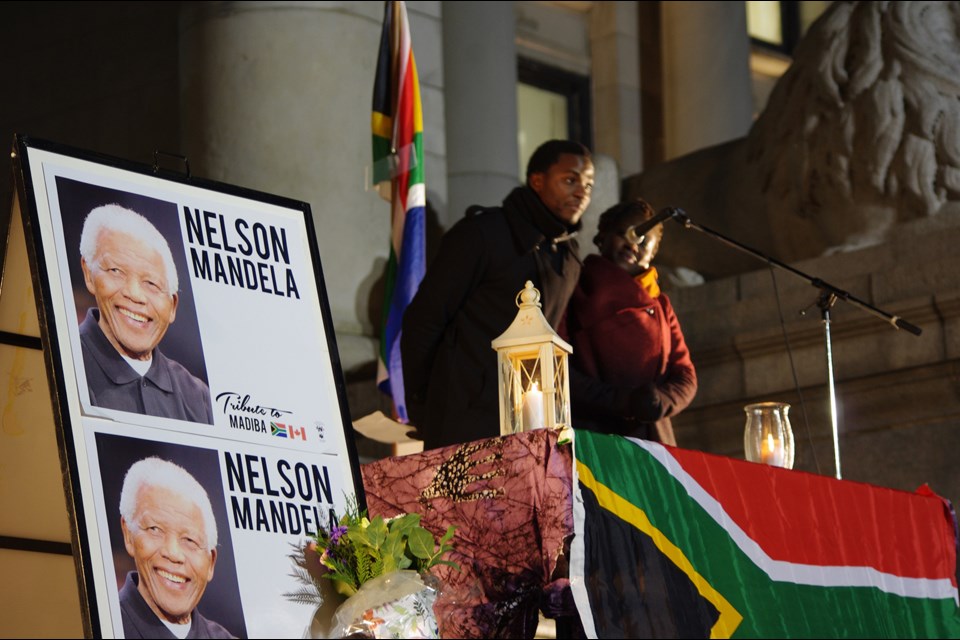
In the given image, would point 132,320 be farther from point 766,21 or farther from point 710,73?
point 766,21

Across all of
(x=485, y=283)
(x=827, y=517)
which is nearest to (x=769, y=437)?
(x=827, y=517)

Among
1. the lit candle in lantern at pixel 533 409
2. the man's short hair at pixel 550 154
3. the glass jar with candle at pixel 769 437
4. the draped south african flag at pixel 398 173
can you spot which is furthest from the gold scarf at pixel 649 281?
the draped south african flag at pixel 398 173

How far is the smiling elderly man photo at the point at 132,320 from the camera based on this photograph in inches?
179

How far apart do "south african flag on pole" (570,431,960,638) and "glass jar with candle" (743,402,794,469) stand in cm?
34

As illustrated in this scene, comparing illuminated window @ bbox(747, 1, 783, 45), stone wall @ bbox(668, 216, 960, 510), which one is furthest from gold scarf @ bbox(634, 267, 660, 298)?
illuminated window @ bbox(747, 1, 783, 45)

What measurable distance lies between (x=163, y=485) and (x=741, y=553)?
167cm

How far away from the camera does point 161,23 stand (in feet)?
35.3

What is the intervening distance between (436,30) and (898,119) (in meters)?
3.57

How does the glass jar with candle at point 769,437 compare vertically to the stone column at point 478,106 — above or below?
below

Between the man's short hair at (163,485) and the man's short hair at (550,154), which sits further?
the man's short hair at (550,154)

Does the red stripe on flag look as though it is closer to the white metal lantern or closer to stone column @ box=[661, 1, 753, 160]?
the white metal lantern

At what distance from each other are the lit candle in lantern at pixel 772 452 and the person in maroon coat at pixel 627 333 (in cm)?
56

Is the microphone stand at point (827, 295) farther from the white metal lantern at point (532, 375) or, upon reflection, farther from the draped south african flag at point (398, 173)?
the draped south african flag at point (398, 173)

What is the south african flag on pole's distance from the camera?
4711mm
